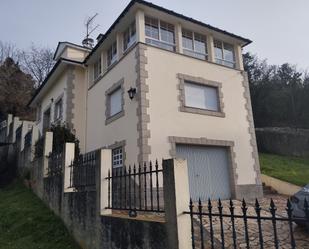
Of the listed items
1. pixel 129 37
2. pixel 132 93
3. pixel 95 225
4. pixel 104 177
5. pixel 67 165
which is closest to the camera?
pixel 104 177

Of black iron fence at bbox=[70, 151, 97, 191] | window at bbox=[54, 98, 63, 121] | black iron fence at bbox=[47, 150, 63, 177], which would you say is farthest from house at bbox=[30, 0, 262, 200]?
black iron fence at bbox=[70, 151, 97, 191]

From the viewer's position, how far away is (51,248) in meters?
6.46

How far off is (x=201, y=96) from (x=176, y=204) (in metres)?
8.14

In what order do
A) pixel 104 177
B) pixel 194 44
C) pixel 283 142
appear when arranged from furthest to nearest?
pixel 283 142 → pixel 194 44 → pixel 104 177

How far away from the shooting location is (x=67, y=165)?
311 inches

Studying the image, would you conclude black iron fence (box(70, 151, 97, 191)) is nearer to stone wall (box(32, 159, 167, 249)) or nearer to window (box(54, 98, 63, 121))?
stone wall (box(32, 159, 167, 249))

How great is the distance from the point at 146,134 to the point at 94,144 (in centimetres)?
422

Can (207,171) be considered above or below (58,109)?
below

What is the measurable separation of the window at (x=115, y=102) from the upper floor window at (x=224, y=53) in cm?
468

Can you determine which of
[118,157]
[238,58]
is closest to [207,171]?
[118,157]

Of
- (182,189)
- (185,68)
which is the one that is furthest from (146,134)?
(182,189)

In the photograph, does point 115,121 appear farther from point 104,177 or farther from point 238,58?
point 238,58

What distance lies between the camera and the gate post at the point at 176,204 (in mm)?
3910

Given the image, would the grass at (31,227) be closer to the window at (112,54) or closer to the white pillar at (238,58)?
the window at (112,54)
